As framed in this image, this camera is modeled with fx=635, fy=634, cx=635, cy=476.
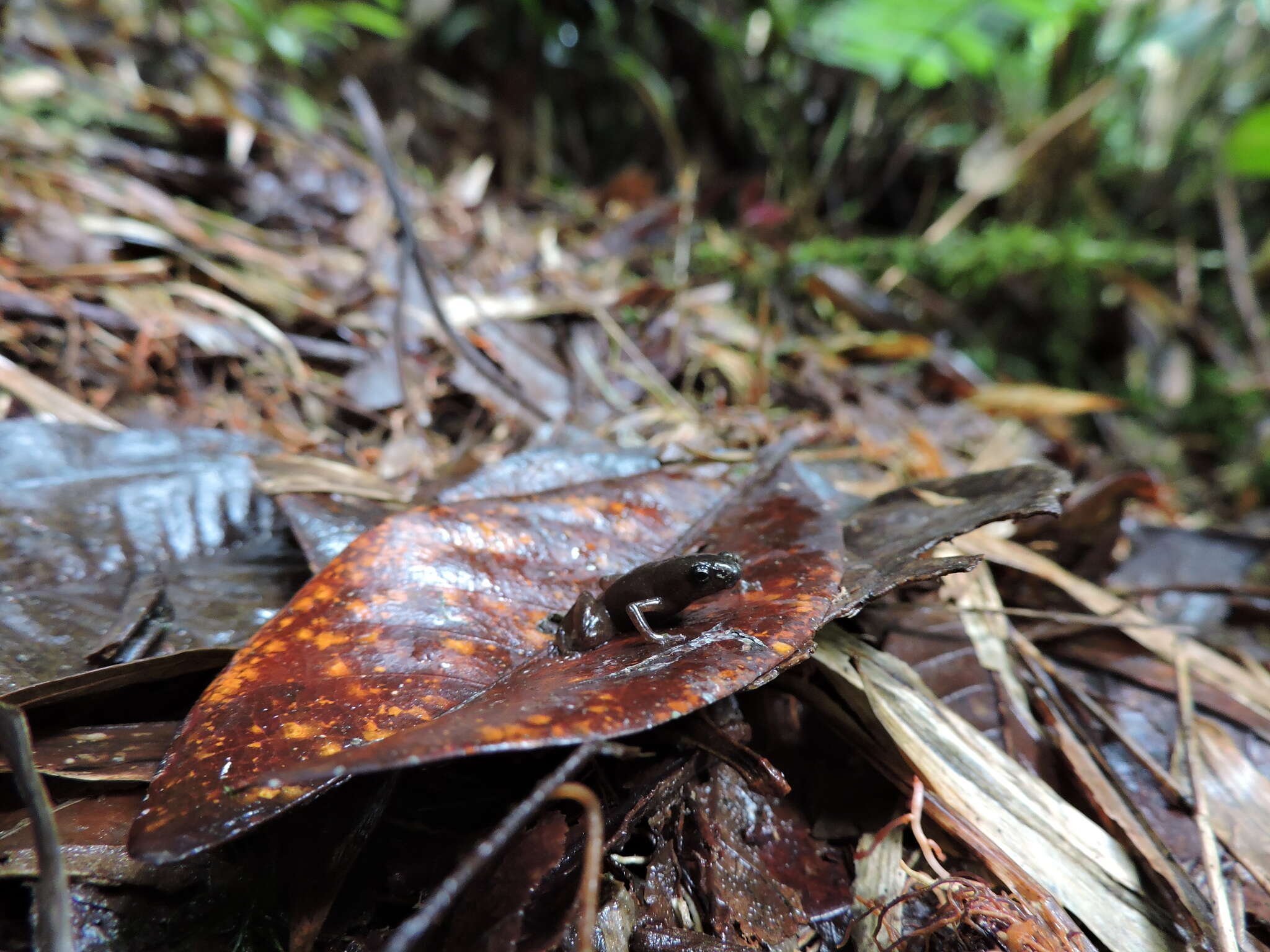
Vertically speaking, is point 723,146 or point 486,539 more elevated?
point 723,146

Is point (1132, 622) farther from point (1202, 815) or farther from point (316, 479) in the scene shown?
point (316, 479)

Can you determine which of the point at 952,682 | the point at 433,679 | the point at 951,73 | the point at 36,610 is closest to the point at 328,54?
the point at 951,73

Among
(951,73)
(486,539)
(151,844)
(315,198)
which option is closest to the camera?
(151,844)

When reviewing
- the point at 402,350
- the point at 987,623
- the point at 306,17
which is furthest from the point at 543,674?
the point at 306,17

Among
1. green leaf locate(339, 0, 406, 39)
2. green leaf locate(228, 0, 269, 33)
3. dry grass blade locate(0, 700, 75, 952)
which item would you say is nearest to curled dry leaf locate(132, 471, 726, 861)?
dry grass blade locate(0, 700, 75, 952)

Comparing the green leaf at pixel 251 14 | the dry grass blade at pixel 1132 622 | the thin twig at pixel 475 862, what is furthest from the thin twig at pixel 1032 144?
the green leaf at pixel 251 14

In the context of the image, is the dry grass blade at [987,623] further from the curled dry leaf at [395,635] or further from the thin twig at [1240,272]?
the thin twig at [1240,272]

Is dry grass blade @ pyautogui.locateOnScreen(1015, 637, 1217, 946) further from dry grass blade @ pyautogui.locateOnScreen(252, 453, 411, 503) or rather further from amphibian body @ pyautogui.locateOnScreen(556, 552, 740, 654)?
dry grass blade @ pyautogui.locateOnScreen(252, 453, 411, 503)

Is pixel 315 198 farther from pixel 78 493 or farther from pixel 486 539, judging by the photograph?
pixel 486 539
